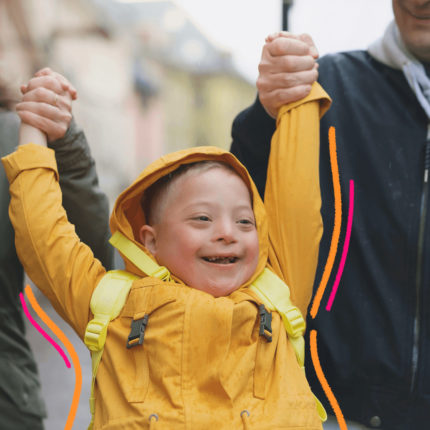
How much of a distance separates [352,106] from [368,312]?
55cm

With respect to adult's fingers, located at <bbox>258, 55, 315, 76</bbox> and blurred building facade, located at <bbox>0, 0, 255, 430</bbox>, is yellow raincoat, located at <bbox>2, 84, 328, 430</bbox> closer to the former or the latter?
adult's fingers, located at <bbox>258, 55, 315, 76</bbox>

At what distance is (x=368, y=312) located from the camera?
153 centimetres

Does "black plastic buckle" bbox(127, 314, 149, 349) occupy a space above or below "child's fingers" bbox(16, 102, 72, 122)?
below

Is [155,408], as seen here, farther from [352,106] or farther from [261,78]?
[352,106]

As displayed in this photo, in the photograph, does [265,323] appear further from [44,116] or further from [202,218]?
[44,116]

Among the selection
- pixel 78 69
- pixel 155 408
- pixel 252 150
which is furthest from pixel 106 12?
pixel 155 408

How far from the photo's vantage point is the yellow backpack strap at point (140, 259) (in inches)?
53.7

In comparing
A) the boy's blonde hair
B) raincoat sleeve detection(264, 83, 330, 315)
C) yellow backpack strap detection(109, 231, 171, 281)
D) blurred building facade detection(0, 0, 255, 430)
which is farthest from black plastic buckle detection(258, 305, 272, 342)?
blurred building facade detection(0, 0, 255, 430)

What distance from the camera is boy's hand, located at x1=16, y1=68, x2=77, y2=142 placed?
1413 millimetres

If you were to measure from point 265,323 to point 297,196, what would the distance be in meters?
0.31

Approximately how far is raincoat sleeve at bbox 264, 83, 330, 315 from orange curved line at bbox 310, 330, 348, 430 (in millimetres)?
133

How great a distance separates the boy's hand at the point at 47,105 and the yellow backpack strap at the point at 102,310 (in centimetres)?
39

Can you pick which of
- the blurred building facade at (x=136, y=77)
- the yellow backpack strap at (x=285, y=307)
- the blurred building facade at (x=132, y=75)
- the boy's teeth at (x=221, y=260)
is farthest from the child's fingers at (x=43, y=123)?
the blurred building facade at (x=136, y=77)

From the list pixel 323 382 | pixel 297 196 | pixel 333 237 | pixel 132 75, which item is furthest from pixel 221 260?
pixel 132 75
